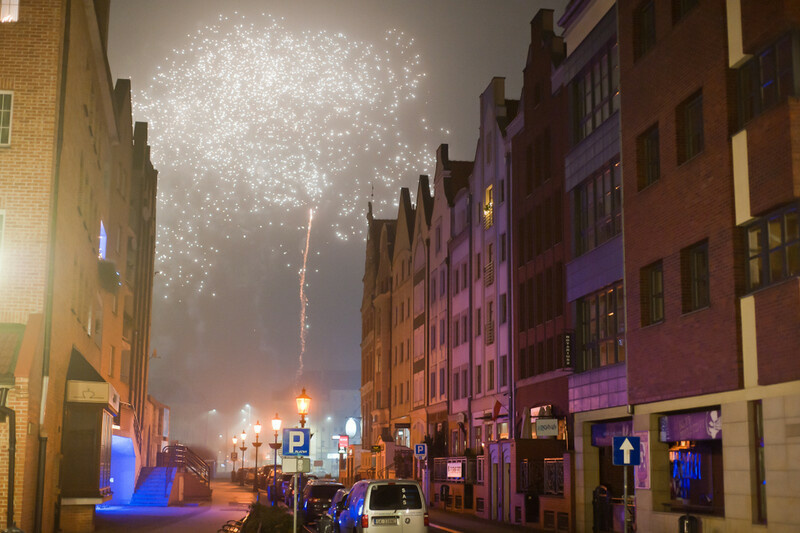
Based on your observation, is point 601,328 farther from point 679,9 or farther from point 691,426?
point 679,9

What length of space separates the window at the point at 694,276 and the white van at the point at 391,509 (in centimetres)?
842

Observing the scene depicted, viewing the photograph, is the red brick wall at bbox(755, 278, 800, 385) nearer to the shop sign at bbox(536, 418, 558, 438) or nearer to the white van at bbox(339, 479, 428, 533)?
the white van at bbox(339, 479, 428, 533)

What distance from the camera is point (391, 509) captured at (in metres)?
23.0

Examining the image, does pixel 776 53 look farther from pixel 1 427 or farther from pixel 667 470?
pixel 1 427

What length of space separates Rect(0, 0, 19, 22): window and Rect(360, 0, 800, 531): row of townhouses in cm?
1715

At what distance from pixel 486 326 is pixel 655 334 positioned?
22561 mm

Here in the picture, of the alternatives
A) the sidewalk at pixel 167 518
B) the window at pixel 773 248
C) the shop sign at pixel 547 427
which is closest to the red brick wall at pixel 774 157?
the window at pixel 773 248

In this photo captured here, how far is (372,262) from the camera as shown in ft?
310

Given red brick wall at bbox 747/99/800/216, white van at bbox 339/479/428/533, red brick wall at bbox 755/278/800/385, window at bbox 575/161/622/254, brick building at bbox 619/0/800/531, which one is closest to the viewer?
red brick wall at bbox 755/278/800/385

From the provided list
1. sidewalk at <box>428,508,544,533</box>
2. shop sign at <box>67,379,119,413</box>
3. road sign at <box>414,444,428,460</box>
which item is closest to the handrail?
road sign at <box>414,444,428,460</box>

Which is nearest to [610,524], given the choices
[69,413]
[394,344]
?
[69,413]

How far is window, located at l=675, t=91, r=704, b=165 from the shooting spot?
25141 millimetres

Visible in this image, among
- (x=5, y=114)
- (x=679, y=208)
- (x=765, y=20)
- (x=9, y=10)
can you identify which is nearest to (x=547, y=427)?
(x=679, y=208)

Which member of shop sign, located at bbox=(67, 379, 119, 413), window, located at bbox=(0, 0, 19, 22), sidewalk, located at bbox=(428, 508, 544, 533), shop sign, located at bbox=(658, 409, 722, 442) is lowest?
sidewalk, located at bbox=(428, 508, 544, 533)
